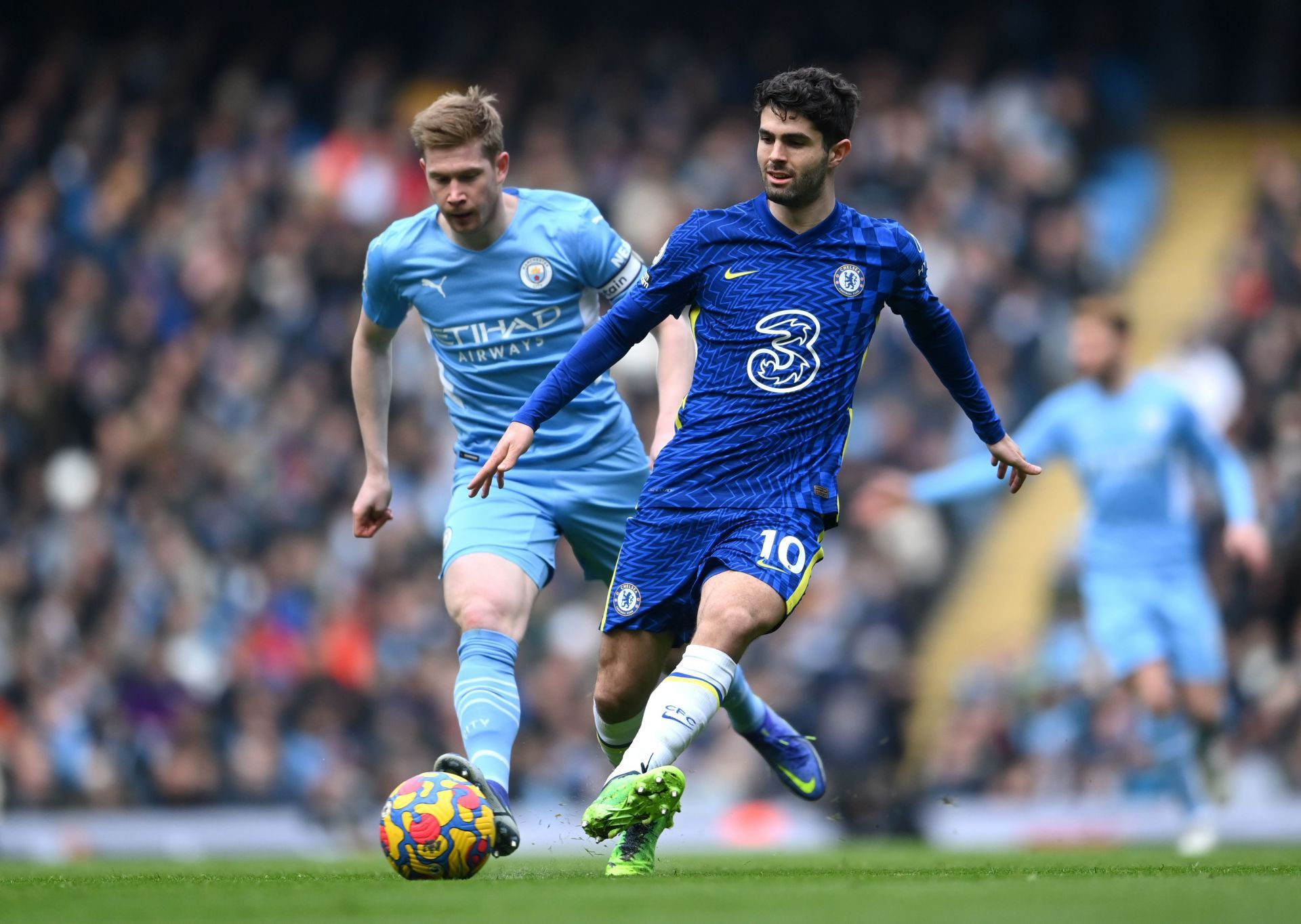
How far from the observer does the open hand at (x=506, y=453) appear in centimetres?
606

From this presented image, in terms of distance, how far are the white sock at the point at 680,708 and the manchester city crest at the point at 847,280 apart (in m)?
1.26

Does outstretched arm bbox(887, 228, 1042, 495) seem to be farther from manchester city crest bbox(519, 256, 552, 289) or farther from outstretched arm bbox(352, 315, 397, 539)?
outstretched arm bbox(352, 315, 397, 539)

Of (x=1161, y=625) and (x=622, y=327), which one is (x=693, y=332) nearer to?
(x=622, y=327)

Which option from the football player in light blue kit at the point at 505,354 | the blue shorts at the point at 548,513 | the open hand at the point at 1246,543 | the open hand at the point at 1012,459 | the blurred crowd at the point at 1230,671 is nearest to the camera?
the open hand at the point at 1012,459

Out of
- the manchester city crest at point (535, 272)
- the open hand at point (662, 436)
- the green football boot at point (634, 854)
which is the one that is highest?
the manchester city crest at point (535, 272)

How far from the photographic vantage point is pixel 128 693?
14.5 metres

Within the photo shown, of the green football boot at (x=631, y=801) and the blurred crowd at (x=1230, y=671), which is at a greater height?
the blurred crowd at (x=1230, y=671)

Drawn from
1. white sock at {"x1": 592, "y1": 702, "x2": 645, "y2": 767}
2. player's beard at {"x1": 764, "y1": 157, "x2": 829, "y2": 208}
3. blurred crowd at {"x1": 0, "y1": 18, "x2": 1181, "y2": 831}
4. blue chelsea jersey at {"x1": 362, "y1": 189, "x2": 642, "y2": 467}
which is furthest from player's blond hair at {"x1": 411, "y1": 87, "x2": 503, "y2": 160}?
blurred crowd at {"x1": 0, "y1": 18, "x2": 1181, "y2": 831}

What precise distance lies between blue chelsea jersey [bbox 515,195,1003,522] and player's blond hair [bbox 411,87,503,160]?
0.91 meters

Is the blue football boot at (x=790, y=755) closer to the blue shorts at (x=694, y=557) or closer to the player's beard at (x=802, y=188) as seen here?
the blue shorts at (x=694, y=557)

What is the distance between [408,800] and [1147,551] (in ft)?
18.3

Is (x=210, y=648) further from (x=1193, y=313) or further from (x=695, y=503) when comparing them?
(x=695, y=503)

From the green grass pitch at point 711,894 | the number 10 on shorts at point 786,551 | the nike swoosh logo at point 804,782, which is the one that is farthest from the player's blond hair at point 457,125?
the nike swoosh logo at point 804,782

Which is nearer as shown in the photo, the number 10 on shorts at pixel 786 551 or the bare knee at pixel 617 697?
the number 10 on shorts at pixel 786 551
